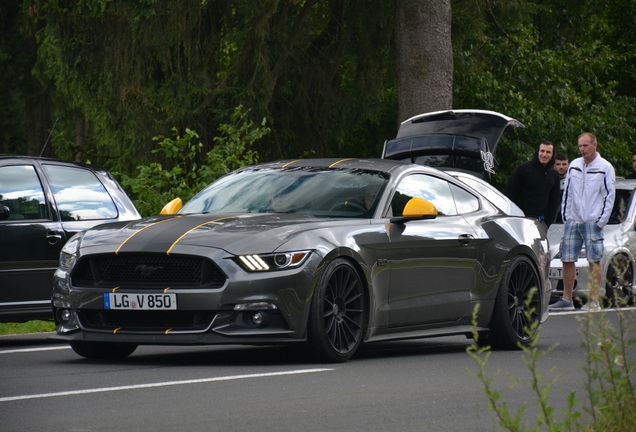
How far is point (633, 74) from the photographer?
135 feet

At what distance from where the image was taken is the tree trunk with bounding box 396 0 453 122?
21.6m

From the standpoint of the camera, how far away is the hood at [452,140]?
2064 centimetres

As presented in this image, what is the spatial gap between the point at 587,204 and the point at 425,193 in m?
5.78

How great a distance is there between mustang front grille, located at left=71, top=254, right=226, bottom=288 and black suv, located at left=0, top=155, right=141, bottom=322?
89.5 inches

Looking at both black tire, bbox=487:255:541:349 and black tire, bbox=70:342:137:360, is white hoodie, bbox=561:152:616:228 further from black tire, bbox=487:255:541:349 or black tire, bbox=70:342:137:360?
black tire, bbox=70:342:137:360

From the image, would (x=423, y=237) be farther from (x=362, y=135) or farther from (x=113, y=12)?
(x=362, y=135)

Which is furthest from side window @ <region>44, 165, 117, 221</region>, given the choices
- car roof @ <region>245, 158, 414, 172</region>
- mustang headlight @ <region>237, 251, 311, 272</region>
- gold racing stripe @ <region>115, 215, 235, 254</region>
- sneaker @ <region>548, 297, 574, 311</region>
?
sneaker @ <region>548, 297, 574, 311</region>

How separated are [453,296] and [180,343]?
8.41 ft

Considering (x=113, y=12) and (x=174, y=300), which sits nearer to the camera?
(x=174, y=300)

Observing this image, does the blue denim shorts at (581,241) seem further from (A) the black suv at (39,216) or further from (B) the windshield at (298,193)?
(B) the windshield at (298,193)

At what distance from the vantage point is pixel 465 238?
1138 cm

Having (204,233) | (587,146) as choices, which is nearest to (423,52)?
(587,146)

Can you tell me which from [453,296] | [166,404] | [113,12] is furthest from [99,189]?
[113,12]

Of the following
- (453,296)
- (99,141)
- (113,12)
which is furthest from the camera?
(99,141)
